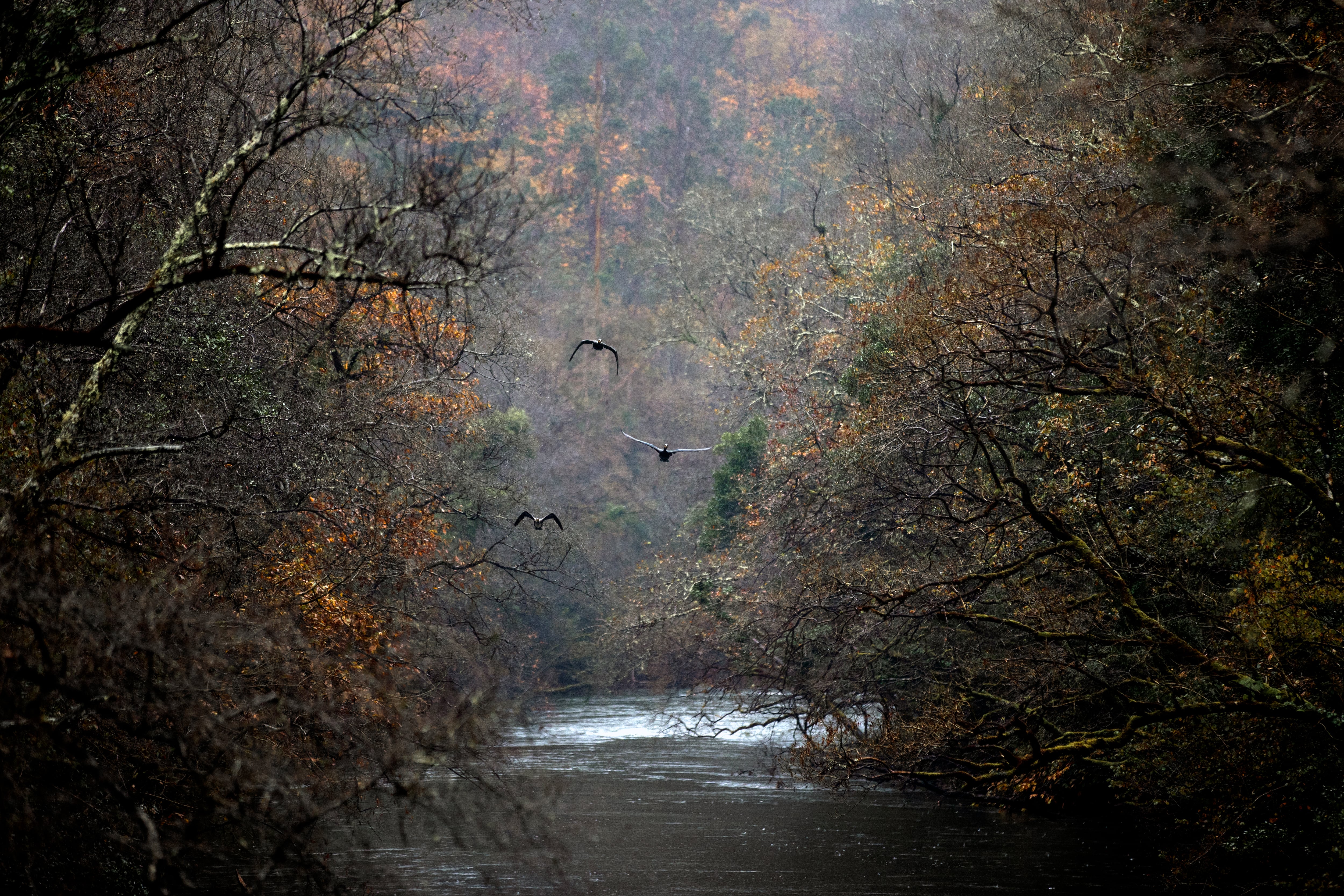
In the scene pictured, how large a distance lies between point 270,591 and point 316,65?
4746mm

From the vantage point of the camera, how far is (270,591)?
10.8m

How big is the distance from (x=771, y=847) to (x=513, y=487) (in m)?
10.5

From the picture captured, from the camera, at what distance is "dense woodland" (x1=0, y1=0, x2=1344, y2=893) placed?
7.23m

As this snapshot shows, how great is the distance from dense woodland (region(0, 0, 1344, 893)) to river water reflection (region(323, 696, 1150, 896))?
0.68m

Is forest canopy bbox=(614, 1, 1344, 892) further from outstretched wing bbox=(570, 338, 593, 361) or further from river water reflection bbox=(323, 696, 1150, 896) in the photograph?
outstretched wing bbox=(570, 338, 593, 361)

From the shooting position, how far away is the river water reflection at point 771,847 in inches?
527

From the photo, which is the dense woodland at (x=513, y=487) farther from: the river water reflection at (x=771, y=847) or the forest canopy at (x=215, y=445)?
the river water reflection at (x=771, y=847)

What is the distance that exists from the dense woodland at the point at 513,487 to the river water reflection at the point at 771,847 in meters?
0.68

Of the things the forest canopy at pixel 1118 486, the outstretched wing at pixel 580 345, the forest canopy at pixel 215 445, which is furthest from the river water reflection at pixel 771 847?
the outstretched wing at pixel 580 345

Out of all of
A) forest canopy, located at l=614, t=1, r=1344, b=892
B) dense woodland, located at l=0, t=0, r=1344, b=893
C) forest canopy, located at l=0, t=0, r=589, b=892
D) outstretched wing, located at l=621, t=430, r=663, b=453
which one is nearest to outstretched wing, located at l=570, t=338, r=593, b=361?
dense woodland, located at l=0, t=0, r=1344, b=893

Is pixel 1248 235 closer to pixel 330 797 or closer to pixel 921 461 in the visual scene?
pixel 921 461

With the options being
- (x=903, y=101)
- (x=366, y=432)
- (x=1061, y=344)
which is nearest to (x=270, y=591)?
(x=366, y=432)

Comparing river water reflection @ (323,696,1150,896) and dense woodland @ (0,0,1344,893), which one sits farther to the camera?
river water reflection @ (323,696,1150,896)

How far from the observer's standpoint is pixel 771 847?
15.6 m
